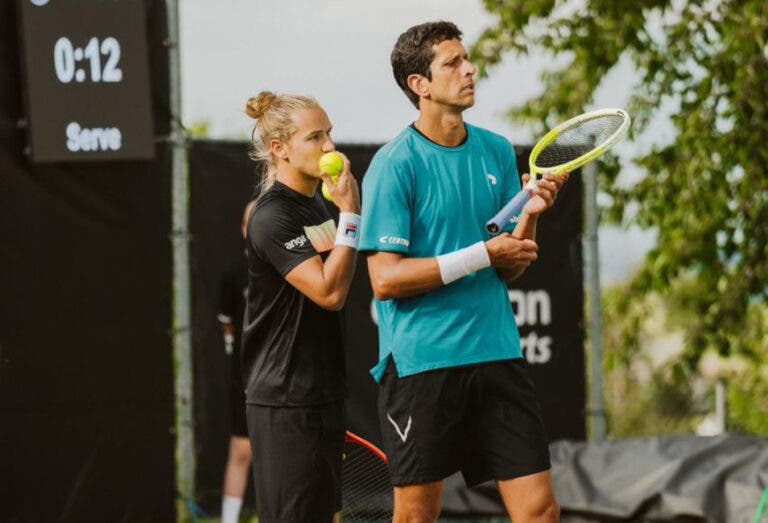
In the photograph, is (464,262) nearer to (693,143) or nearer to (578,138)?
(578,138)

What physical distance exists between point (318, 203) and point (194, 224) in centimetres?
348

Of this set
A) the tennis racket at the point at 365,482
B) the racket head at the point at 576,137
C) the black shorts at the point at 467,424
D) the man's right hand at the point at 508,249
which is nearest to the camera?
the man's right hand at the point at 508,249

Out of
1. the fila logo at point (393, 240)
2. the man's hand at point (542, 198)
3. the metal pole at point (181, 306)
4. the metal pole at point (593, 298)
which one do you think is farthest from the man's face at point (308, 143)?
the metal pole at point (593, 298)

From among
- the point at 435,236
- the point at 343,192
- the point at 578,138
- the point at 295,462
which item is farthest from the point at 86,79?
the point at 295,462

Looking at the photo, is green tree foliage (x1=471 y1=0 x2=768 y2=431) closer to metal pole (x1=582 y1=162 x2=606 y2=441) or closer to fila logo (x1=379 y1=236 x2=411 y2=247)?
metal pole (x1=582 y1=162 x2=606 y2=441)

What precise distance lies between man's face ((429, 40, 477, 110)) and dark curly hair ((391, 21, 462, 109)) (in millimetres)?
26

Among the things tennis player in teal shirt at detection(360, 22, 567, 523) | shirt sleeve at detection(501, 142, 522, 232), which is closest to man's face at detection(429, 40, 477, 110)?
tennis player in teal shirt at detection(360, 22, 567, 523)

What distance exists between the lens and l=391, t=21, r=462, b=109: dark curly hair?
4.78 metres

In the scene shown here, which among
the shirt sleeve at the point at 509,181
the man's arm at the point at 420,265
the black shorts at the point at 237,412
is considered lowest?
the black shorts at the point at 237,412

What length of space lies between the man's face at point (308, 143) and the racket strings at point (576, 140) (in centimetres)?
81

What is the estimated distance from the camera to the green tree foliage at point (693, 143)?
37.1ft

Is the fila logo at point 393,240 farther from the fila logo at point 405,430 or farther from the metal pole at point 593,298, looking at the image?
the metal pole at point 593,298

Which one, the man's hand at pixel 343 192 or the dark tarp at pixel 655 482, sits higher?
the man's hand at pixel 343 192

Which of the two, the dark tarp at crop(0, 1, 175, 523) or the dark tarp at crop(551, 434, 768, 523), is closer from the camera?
the dark tarp at crop(551, 434, 768, 523)
